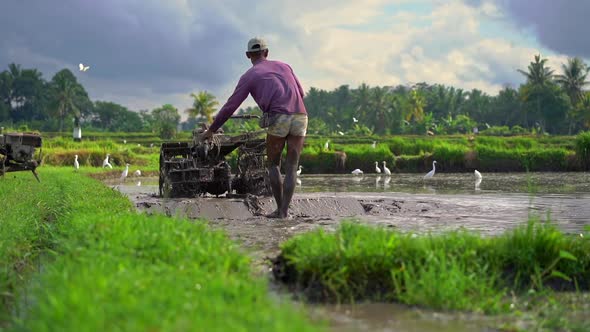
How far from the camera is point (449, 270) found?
376cm

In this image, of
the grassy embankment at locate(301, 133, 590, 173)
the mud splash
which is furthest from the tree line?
the mud splash

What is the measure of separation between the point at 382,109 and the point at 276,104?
290 feet

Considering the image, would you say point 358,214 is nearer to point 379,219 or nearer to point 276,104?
point 379,219

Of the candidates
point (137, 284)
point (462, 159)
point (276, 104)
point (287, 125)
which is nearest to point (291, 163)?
point (287, 125)

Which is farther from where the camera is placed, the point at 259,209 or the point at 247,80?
the point at 259,209

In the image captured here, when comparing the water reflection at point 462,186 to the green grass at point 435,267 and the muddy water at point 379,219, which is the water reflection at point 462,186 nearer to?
the muddy water at point 379,219

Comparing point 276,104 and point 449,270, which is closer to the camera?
point 449,270

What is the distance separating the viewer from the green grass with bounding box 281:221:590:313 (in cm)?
357

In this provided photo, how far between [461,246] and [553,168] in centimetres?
2689

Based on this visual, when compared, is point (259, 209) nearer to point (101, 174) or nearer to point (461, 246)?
point (461, 246)

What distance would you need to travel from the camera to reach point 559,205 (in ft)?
32.3

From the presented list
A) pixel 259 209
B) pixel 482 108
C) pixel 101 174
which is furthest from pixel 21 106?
pixel 259 209

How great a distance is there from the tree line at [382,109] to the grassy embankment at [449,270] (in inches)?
2407

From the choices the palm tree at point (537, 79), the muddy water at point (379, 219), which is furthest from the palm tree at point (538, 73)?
the muddy water at point (379, 219)
